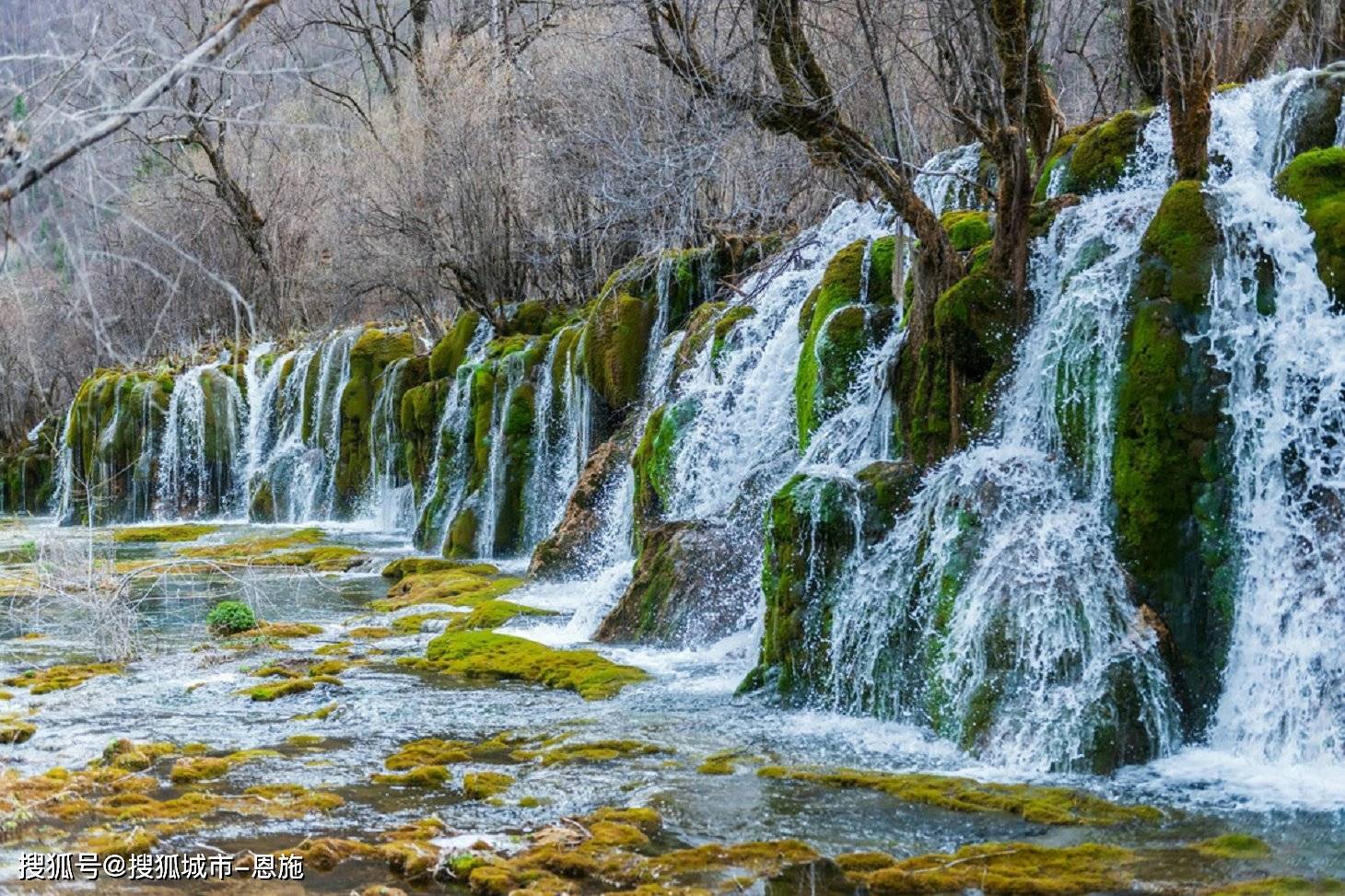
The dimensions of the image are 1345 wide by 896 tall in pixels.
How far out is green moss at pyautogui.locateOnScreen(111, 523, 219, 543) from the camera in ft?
80.5

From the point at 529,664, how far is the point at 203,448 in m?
20.2

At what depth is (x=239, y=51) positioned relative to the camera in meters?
4.43

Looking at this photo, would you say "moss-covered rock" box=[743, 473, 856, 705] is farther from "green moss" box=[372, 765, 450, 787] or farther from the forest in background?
"green moss" box=[372, 765, 450, 787]

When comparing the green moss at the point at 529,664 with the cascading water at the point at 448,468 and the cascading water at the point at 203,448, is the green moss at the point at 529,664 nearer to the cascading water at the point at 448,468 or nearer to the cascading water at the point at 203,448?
the cascading water at the point at 448,468

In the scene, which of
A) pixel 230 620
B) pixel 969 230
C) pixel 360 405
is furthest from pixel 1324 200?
pixel 360 405

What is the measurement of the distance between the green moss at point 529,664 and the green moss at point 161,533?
1374 centimetres

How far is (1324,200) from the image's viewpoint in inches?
344

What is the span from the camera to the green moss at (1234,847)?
619 cm

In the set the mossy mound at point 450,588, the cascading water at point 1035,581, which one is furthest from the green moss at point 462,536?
the cascading water at point 1035,581

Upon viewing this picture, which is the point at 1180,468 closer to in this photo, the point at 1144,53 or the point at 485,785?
the point at 485,785

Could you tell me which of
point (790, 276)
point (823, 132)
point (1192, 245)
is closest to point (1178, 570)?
point (1192, 245)

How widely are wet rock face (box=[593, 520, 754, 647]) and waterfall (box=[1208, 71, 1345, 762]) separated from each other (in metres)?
4.54

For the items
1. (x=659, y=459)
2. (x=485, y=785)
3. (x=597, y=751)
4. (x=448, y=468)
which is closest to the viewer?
(x=485, y=785)

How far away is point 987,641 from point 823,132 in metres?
3.84
